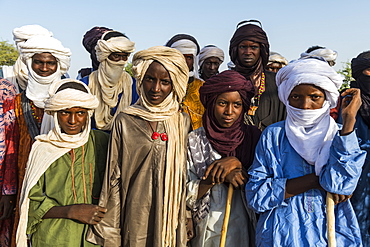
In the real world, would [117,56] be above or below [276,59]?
below

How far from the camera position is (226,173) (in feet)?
9.89

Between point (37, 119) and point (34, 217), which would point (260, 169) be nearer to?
point (34, 217)

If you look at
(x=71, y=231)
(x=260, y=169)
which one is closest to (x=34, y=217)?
(x=71, y=231)

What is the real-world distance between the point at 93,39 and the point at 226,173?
3.06 metres

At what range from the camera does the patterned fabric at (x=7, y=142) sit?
4.21 m

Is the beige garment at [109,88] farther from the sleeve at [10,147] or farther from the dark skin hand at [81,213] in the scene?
the dark skin hand at [81,213]

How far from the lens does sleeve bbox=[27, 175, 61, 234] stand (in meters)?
3.23

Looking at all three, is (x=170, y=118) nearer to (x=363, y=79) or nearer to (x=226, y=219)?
(x=226, y=219)

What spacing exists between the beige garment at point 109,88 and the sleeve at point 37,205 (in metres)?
1.13

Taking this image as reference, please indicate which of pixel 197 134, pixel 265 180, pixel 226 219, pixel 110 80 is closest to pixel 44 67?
pixel 110 80

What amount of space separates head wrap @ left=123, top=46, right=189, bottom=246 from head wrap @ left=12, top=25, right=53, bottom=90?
1.78m

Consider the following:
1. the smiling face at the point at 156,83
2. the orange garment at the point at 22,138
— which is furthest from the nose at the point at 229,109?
the orange garment at the point at 22,138

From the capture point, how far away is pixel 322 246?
273cm

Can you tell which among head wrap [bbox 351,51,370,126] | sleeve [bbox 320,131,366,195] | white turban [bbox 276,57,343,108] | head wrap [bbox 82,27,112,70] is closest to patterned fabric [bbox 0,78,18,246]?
head wrap [bbox 82,27,112,70]
